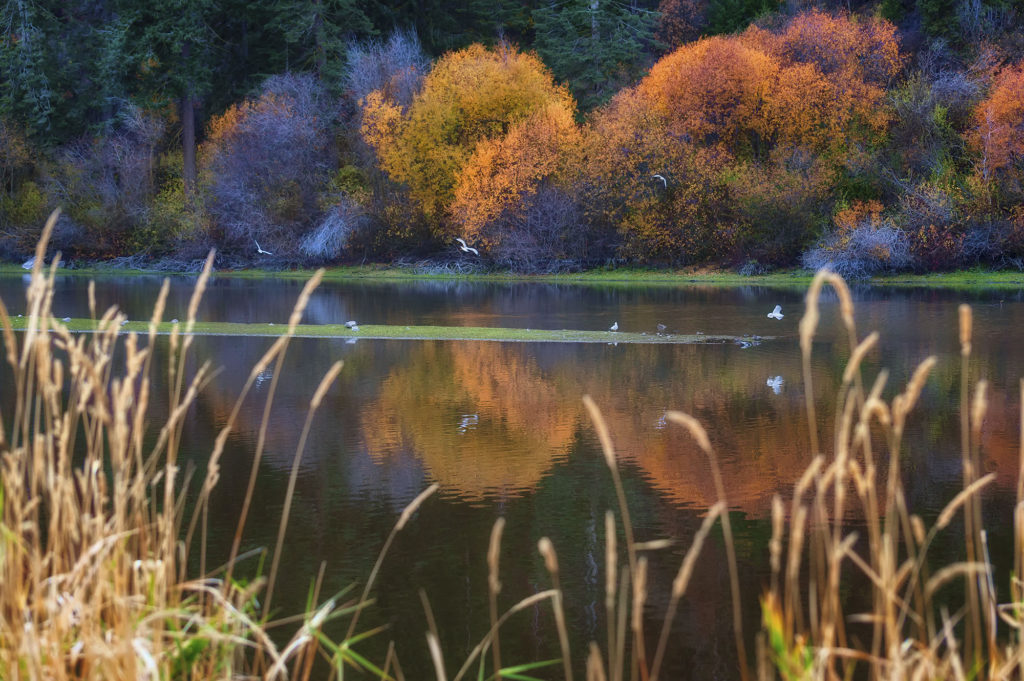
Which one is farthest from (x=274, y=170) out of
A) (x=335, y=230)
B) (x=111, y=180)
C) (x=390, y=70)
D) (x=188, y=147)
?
(x=111, y=180)

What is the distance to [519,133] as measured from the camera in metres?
47.4

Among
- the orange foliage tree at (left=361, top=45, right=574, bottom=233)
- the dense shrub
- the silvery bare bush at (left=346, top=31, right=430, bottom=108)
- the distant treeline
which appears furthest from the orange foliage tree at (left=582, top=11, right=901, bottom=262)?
the silvery bare bush at (left=346, top=31, right=430, bottom=108)

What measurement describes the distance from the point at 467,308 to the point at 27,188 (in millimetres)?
35373

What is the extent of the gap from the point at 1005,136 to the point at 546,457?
34239 millimetres

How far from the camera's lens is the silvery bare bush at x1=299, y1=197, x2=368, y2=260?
49.6 meters

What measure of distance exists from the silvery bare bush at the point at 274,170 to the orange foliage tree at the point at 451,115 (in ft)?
13.2

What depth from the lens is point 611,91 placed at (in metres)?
54.1

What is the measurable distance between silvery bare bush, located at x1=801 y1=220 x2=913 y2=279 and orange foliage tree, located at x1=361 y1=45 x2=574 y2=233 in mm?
13318

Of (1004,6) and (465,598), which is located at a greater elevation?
(1004,6)

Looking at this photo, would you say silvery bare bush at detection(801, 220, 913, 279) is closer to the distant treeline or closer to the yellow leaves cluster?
the distant treeline

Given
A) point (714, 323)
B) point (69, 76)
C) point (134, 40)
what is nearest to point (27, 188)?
point (69, 76)

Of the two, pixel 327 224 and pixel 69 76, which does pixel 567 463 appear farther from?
pixel 69 76

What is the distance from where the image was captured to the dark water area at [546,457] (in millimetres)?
8016

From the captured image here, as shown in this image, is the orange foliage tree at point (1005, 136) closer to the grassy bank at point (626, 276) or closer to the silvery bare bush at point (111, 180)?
the grassy bank at point (626, 276)
